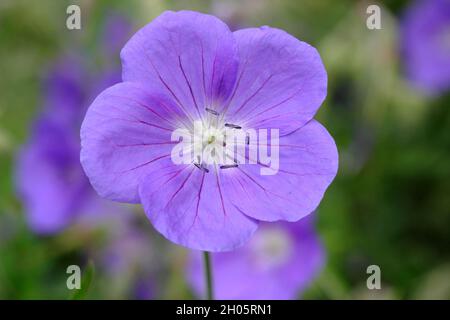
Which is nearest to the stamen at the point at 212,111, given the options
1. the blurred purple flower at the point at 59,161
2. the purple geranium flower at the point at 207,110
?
the purple geranium flower at the point at 207,110

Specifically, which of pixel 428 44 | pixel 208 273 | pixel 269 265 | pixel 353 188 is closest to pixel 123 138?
pixel 208 273

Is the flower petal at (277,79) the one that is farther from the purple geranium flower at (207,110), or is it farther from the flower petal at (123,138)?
the flower petal at (123,138)

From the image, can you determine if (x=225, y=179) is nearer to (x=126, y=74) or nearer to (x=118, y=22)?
(x=126, y=74)

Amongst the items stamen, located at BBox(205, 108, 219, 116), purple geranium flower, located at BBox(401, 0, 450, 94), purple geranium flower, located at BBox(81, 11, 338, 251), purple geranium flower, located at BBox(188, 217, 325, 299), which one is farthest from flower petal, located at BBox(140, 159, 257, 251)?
purple geranium flower, located at BBox(401, 0, 450, 94)

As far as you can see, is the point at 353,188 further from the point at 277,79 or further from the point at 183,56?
the point at 183,56
